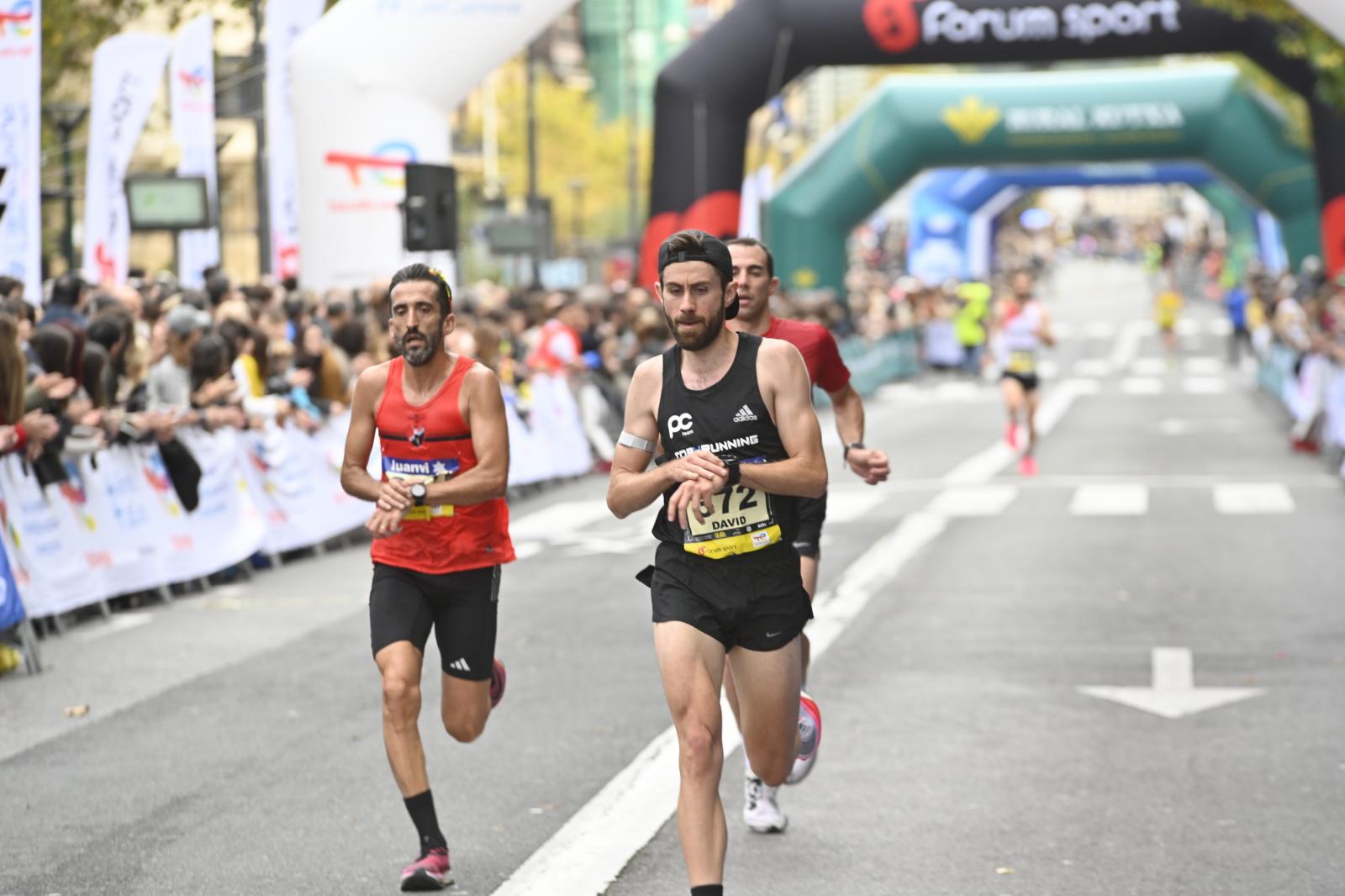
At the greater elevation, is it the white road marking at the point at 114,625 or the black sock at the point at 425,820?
the black sock at the point at 425,820

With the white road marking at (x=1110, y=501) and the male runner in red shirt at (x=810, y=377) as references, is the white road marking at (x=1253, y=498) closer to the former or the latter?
the white road marking at (x=1110, y=501)

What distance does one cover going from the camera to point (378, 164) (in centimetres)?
2053

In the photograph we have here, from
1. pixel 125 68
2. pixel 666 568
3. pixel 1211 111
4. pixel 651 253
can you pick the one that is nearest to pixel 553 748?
pixel 666 568

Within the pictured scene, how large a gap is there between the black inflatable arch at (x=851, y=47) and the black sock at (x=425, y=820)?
72.9 feet

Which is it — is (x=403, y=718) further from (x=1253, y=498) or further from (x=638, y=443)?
(x=1253, y=498)

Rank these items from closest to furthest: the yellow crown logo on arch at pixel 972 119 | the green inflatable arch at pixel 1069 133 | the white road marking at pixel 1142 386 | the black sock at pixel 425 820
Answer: the black sock at pixel 425 820
the green inflatable arch at pixel 1069 133
the yellow crown logo on arch at pixel 972 119
the white road marking at pixel 1142 386

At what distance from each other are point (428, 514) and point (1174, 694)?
14.3 ft

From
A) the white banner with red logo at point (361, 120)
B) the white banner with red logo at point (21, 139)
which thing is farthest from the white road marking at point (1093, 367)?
the white banner with red logo at point (21, 139)

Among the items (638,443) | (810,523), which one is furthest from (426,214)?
(638,443)

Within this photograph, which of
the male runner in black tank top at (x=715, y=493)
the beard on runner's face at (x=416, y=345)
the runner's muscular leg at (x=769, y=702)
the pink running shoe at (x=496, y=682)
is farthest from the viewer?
the pink running shoe at (x=496, y=682)

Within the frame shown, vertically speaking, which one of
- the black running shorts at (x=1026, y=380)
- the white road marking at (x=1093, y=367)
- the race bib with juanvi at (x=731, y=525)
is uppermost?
the race bib with juanvi at (x=731, y=525)

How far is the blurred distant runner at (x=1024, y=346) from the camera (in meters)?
22.3

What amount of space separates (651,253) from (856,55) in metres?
3.69

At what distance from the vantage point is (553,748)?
8.78 m
